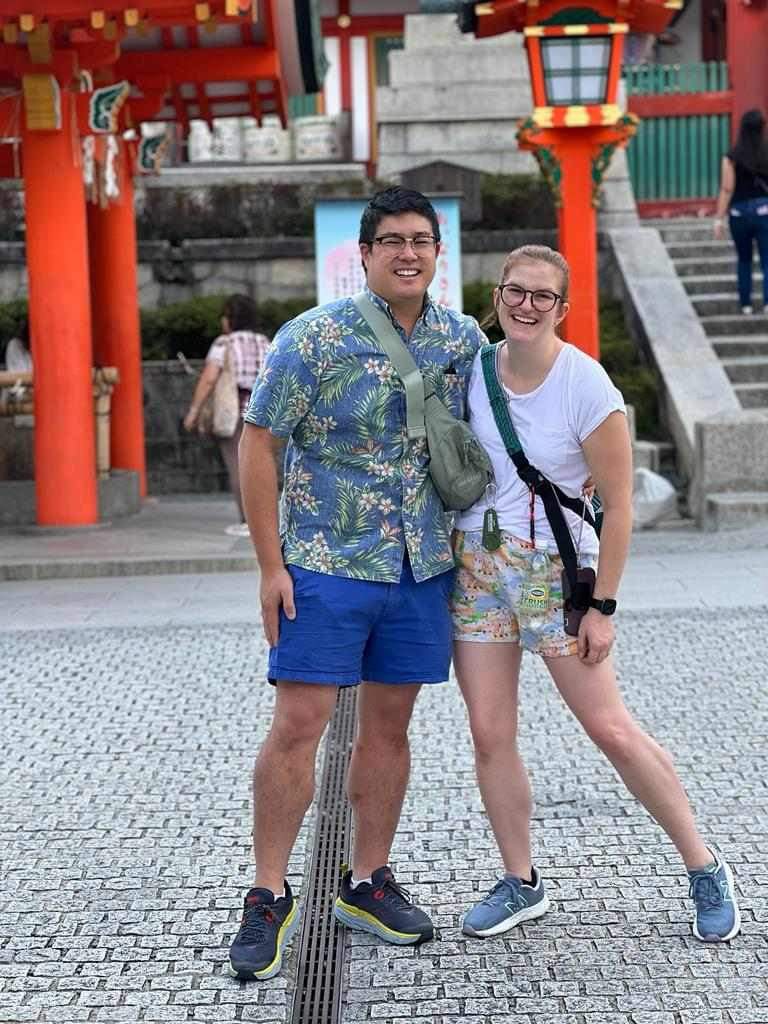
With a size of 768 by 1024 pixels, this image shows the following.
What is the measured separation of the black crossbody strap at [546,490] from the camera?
4.15 m

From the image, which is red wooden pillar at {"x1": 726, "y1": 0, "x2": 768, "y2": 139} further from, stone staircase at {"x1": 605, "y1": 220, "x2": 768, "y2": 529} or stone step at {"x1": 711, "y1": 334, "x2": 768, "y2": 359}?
stone step at {"x1": 711, "y1": 334, "x2": 768, "y2": 359}

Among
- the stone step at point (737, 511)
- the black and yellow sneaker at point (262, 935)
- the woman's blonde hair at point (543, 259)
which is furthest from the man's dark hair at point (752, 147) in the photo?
the black and yellow sneaker at point (262, 935)

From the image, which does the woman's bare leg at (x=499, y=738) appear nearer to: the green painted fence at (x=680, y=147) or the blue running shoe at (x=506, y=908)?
the blue running shoe at (x=506, y=908)

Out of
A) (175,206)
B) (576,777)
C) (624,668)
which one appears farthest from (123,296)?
(576,777)

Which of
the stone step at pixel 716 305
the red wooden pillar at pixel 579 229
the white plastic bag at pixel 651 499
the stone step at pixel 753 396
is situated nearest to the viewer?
the white plastic bag at pixel 651 499

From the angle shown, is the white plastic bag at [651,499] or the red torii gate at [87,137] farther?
the white plastic bag at [651,499]

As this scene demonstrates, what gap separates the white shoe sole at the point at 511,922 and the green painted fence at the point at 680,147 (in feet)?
56.9

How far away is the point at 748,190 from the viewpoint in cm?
1513

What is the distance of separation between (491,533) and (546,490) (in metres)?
0.17

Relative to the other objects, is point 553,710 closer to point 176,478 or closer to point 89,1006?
point 89,1006

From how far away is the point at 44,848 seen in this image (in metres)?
5.11

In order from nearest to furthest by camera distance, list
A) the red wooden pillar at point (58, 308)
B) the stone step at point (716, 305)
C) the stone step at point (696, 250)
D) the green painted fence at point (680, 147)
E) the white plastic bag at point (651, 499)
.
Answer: the red wooden pillar at point (58, 308)
the white plastic bag at point (651, 499)
the stone step at point (716, 305)
the stone step at point (696, 250)
the green painted fence at point (680, 147)

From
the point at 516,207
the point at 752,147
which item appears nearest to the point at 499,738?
the point at 752,147

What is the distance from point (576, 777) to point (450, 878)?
1.08 m
